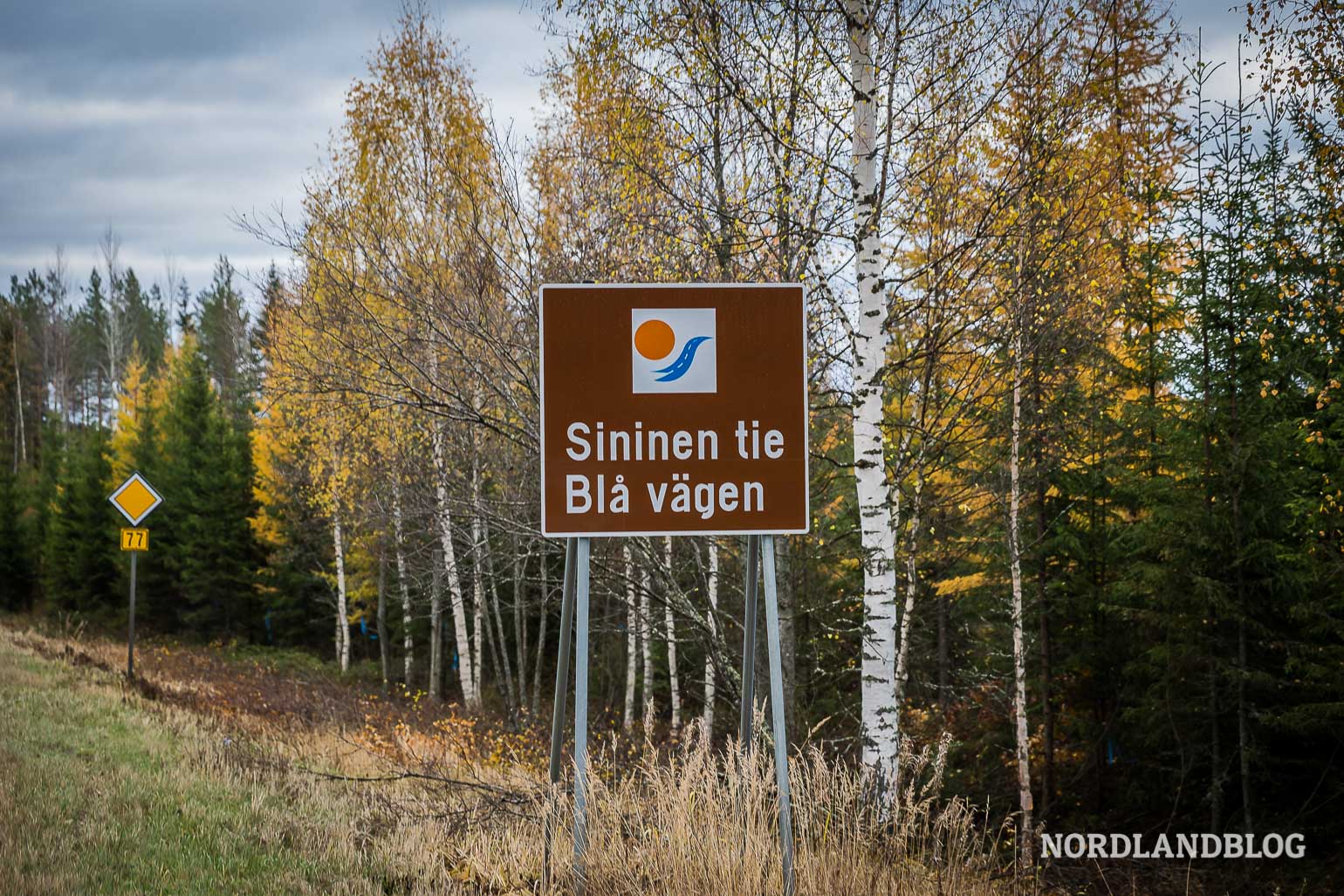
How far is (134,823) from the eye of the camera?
5.89 meters

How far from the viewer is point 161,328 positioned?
65.4 m

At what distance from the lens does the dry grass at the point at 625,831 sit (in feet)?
13.4

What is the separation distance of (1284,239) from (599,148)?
7856 mm

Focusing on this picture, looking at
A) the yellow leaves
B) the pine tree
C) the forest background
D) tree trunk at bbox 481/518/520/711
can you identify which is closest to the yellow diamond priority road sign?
the forest background

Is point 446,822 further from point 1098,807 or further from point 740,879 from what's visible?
point 1098,807

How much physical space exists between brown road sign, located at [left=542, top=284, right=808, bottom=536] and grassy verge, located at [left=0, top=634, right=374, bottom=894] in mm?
2586

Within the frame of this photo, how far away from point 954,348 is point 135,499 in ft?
42.1

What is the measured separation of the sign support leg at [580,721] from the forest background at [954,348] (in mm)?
2504

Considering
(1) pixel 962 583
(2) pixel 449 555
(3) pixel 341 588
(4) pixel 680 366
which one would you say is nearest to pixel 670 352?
(4) pixel 680 366

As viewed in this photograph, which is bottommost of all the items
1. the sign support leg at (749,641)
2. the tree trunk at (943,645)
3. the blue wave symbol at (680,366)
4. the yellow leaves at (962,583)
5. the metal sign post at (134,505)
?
the tree trunk at (943,645)

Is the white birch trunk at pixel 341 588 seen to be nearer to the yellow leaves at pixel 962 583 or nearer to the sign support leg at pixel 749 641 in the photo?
the yellow leaves at pixel 962 583

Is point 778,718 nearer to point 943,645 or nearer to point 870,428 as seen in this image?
point 870,428

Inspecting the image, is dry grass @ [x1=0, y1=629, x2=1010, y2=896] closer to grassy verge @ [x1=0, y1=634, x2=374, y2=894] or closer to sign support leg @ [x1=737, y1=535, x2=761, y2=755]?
grassy verge @ [x1=0, y1=634, x2=374, y2=894]

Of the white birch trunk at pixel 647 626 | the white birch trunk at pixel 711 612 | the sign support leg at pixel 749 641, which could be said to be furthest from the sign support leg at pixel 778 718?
the white birch trunk at pixel 647 626
